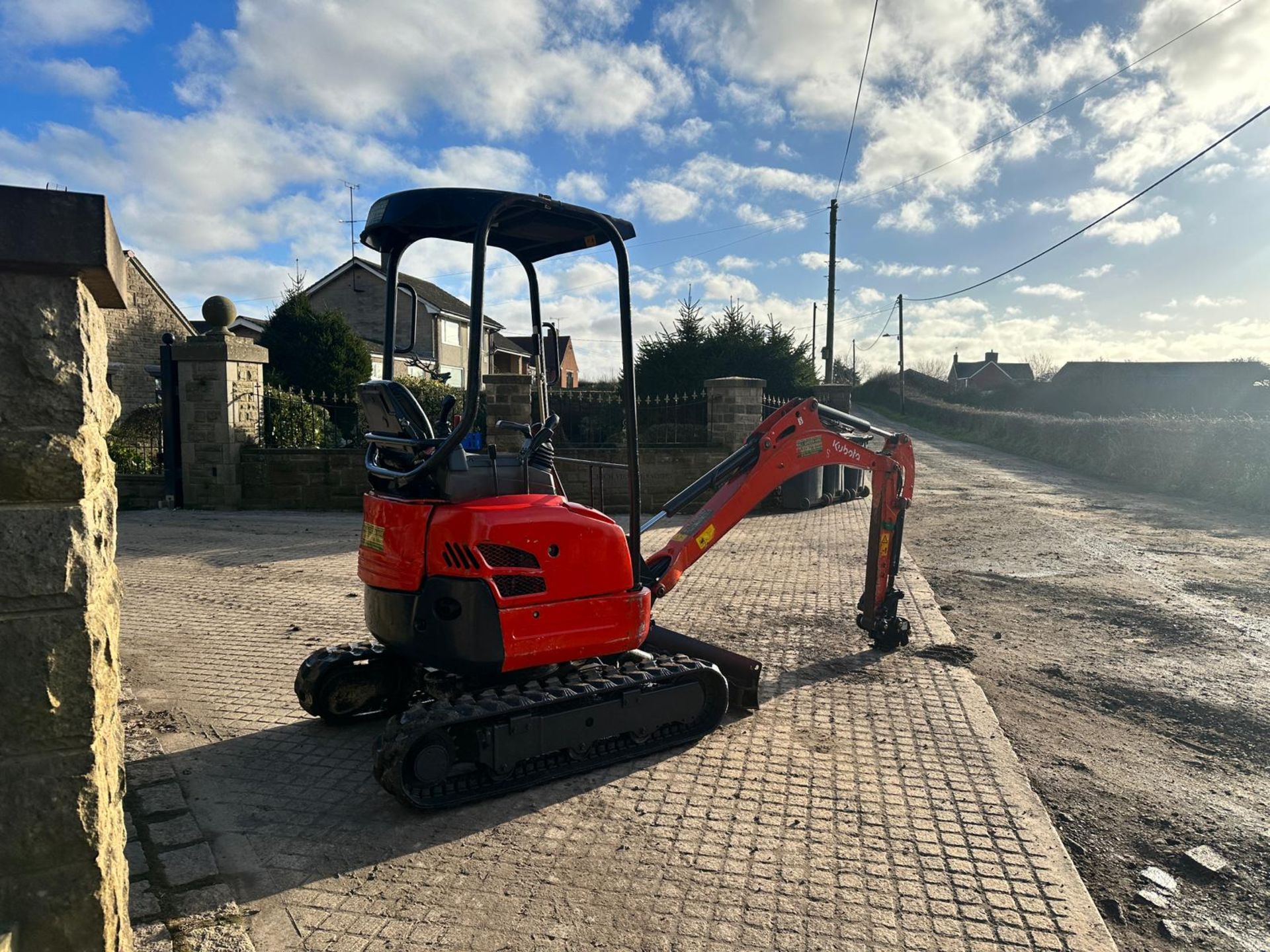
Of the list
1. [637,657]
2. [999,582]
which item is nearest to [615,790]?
[637,657]

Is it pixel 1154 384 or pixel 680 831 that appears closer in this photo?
pixel 680 831

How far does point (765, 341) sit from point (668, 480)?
8.72 meters

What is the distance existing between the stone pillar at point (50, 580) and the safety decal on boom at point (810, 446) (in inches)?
180

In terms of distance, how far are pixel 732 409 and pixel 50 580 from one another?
12.0 m

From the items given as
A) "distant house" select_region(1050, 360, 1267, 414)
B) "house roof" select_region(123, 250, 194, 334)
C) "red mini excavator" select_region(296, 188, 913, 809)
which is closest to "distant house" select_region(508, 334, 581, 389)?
"red mini excavator" select_region(296, 188, 913, 809)

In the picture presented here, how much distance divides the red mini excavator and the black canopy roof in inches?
0.4

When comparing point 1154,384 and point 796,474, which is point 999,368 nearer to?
point 1154,384

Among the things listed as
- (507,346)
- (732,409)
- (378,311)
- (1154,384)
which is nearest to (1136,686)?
(732,409)

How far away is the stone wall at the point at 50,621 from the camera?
6.17ft

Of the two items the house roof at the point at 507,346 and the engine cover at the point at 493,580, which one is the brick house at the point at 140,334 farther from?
the engine cover at the point at 493,580

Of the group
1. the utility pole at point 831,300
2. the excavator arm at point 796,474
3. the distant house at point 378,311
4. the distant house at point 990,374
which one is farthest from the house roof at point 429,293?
the distant house at point 990,374

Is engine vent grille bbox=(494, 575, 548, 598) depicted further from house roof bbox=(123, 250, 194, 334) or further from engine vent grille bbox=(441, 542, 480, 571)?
house roof bbox=(123, 250, 194, 334)

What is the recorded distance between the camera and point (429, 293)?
39000mm

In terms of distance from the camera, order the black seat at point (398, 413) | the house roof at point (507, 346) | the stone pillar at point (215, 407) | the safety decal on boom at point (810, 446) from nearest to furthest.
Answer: the black seat at point (398, 413) → the safety decal on boom at point (810, 446) → the stone pillar at point (215, 407) → the house roof at point (507, 346)
